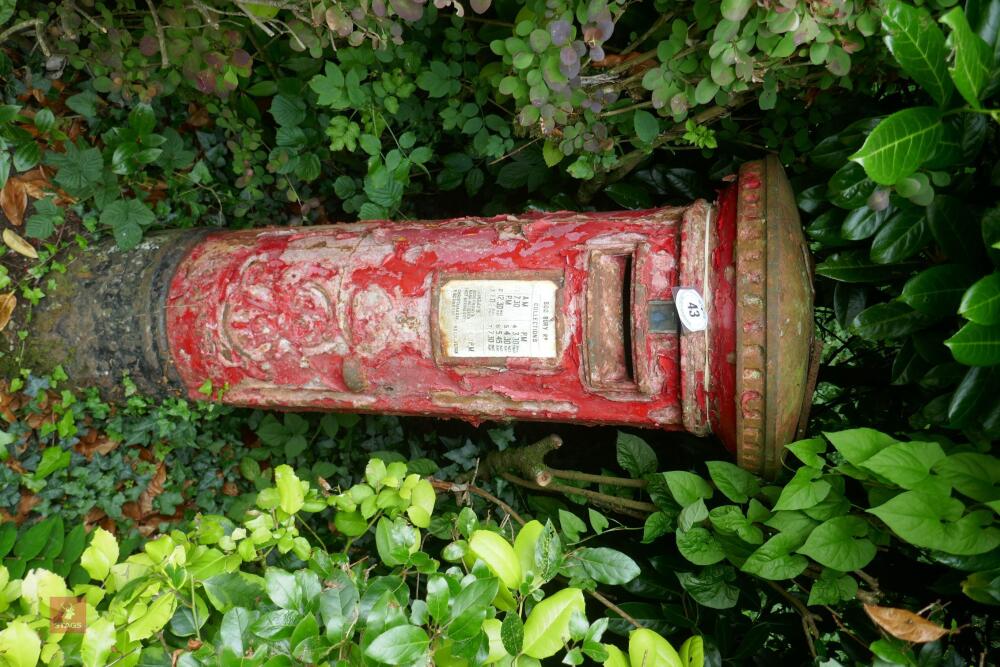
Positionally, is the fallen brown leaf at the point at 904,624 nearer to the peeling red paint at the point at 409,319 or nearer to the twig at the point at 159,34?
the peeling red paint at the point at 409,319

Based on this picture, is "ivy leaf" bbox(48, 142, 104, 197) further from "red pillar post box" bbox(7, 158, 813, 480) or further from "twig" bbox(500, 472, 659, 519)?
"twig" bbox(500, 472, 659, 519)

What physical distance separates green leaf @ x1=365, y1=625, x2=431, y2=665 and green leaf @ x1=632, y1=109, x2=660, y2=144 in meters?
1.69

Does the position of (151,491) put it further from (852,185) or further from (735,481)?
(852,185)

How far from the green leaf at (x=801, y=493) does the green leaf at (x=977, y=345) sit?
0.47 meters

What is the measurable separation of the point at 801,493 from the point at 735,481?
0.73 ft

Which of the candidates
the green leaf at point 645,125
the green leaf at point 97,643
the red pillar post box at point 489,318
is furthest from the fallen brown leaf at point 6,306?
the green leaf at point 645,125

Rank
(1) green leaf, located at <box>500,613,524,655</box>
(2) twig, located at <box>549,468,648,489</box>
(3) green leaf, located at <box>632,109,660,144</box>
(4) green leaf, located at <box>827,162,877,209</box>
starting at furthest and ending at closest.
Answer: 1. (2) twig, located at <box>549,468,648,489</box>
2. (3) green leaf, located at <box>632,109,660,144</box>
3. (4) green leaf, located at <box>827,162,877,209</box>
4. (1) green leaf, located at <box>500,613,524,655</box>

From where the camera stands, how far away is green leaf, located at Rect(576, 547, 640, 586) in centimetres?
171

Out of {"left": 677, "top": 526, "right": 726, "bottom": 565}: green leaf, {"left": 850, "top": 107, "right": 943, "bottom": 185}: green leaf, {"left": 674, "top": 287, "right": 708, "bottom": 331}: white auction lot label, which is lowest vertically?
{"left": 677, "top": 526, "right": 726, "bottom": 565}: green leaf

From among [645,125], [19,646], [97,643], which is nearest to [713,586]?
[645,125]

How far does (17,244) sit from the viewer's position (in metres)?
2.50

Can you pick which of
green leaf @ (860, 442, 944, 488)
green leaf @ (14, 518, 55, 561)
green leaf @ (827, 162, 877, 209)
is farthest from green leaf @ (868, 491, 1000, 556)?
green leaf @ (14, 518, 55, 561)

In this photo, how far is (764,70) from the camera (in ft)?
6.46

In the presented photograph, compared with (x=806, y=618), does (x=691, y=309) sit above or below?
above
